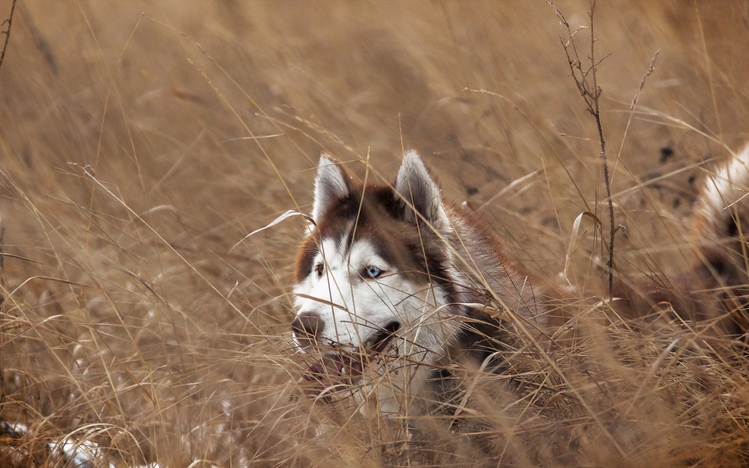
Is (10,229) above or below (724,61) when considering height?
below

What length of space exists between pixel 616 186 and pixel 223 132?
10.3 feet

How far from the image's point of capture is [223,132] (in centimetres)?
554

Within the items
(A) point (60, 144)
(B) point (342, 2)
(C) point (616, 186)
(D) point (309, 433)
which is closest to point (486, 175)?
(C) point (616, 186)

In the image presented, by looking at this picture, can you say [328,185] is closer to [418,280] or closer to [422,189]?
[422,189]

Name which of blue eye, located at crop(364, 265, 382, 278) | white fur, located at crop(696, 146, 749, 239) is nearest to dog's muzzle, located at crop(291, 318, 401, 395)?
blue eye, located at crop(364, 265, 382, 278)

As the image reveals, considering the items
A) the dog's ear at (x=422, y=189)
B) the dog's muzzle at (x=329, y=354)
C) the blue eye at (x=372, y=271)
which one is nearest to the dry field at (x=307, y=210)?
the dog's muzzle at (x=329, y=354)

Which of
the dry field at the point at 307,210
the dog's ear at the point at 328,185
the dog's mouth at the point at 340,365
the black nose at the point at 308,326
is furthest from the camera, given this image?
the dog's ear at the point at 328,185

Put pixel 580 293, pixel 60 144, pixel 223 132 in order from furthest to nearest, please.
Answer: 1. pixel 223 132
2. pixel 60 144
3. pixel 580 293

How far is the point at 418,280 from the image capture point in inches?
104

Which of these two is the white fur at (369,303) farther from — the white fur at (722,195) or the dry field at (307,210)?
the white fur at (722,195)

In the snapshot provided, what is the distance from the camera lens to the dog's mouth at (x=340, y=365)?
2.19 meters

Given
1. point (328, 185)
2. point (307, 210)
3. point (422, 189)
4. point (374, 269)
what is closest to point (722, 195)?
point (422, 189)

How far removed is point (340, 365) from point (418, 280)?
49cm

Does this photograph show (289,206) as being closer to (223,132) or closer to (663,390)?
(223,132)
